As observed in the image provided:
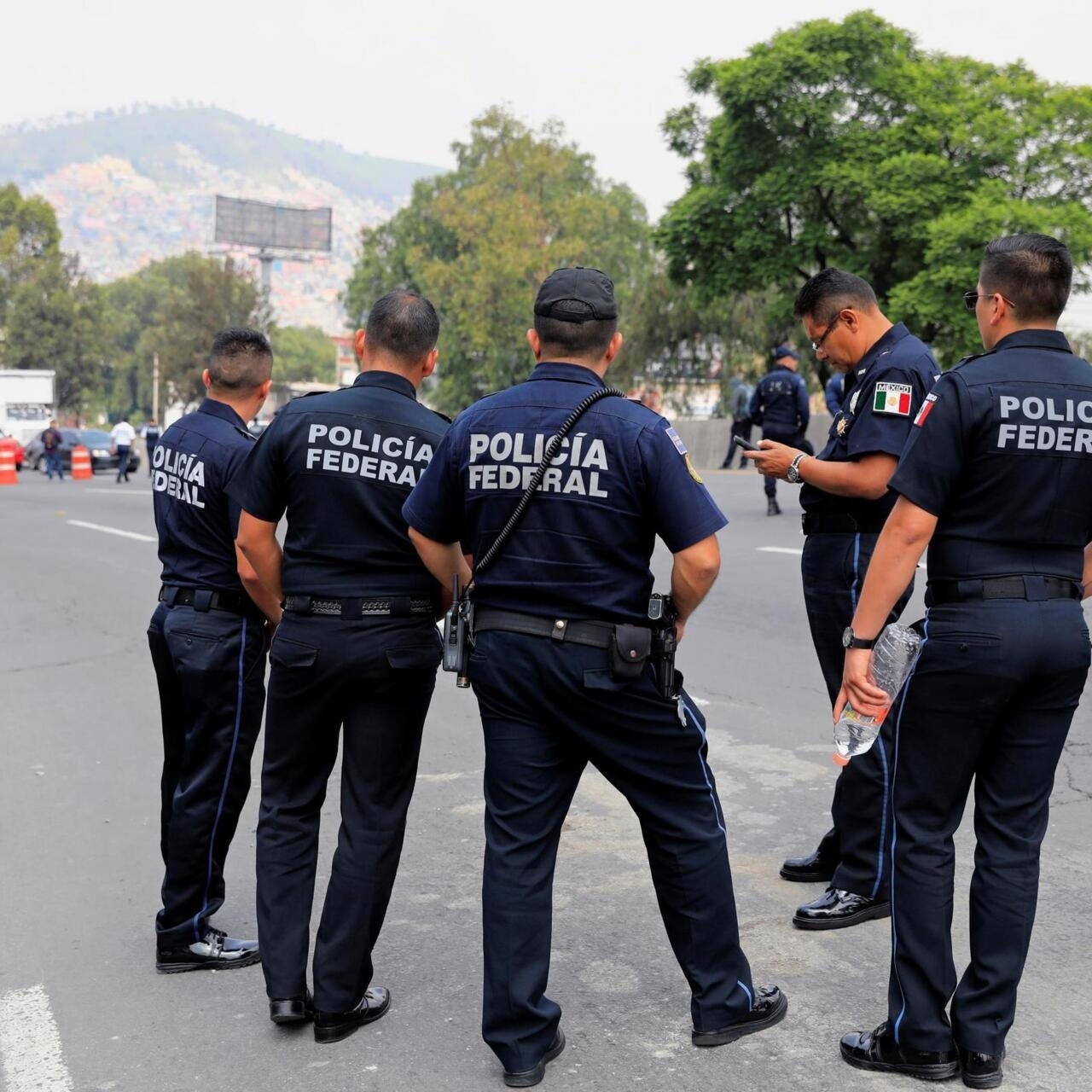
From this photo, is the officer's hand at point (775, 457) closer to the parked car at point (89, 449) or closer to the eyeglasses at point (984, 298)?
the eyeglasses at point (984, 298)

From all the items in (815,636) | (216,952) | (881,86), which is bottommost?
(216,952)

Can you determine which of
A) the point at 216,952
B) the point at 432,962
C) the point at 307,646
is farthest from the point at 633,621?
the point at 216,952

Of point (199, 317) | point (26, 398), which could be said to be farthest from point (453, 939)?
point (199, 317)

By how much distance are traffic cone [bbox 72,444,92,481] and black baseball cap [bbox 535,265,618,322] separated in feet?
111

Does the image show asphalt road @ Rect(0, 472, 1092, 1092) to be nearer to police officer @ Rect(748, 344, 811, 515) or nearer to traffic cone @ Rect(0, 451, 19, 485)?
police officer @ Rect(748, 344, 811, 515)

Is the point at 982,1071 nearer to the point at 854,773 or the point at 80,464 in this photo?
the point at 854,773

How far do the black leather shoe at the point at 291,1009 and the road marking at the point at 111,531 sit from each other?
548 inches

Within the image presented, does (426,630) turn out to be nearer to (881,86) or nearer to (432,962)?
(432,962)

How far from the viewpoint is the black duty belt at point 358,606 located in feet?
11.8

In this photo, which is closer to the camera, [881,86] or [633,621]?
[633,621]

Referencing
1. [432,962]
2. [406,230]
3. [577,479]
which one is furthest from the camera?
[406,230]

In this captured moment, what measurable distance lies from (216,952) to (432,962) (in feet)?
2.22

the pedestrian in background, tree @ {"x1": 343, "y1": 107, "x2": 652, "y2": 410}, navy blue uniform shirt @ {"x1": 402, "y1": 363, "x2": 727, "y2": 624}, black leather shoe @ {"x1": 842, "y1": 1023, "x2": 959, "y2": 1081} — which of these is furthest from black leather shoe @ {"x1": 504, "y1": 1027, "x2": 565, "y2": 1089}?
tree @ {"x1": 343, "y1": 107, "x2": 652, "y2": 410}

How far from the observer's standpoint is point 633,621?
3344 mm
